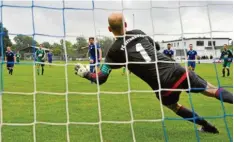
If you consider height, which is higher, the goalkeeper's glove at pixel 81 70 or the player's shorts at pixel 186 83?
the goalkeeper's glove at pixel 81 70

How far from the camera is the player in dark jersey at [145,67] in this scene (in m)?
4.80

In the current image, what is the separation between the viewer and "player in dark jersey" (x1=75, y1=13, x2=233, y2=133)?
4.80 m

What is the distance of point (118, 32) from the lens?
4887 millimetres

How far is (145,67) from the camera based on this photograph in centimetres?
486

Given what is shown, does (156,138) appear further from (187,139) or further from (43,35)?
(43,35)

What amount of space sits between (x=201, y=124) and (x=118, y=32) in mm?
1765

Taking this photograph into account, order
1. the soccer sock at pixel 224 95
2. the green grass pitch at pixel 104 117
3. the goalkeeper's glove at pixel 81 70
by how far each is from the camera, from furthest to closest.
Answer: the green grass pitch at pixel 104 117
the goalkeeper's glove at pixel 81 70
the soccer sock at pixel 224 95

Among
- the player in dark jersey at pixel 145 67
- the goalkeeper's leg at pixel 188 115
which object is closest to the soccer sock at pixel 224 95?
the player in dark jersey at pixel 145 67

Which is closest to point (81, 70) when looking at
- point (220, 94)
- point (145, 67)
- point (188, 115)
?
point (145, 67)

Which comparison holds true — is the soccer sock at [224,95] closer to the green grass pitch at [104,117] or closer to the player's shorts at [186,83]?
the player's shorts at [186,83]

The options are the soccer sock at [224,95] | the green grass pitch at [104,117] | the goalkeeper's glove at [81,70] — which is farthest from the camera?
the green grass pitch at [104,117]

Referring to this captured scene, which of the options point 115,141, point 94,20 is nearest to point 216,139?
point 115,141

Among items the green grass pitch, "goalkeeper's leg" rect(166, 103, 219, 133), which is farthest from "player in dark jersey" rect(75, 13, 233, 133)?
the green grass pitch

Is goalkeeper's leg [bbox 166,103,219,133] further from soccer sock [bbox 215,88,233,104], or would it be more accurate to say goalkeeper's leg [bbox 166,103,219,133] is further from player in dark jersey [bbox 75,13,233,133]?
soccer sock [bbox 215,88,233,104]
